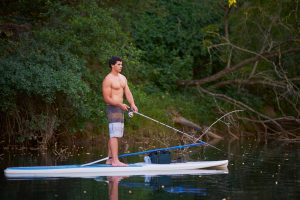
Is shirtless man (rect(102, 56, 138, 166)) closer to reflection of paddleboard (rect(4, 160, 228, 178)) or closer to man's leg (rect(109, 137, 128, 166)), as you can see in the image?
man's leg (rect(109, 137, 128, 166))

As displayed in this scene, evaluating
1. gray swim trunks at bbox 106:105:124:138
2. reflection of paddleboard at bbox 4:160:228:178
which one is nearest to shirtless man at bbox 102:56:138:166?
gray swim trunks at bbox 106:105:124:138

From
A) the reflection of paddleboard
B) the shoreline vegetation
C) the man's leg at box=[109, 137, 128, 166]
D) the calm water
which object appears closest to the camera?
the calm water

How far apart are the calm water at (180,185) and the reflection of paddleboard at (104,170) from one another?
57cm

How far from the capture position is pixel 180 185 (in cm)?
1200

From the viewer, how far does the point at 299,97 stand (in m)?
24.6

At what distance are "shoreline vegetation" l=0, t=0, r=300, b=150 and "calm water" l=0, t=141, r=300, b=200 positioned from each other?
3051 mm

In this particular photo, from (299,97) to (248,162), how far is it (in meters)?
9.23

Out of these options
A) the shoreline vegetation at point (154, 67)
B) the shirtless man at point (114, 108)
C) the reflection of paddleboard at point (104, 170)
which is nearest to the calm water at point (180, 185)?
the reflection of paddleboard at point (104, 170)

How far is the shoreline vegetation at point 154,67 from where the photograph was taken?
19.4m

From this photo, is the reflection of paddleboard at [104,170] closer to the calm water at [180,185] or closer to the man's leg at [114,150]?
the man's leg at [114,150]

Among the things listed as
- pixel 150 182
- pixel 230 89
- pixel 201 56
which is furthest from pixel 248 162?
pixel 201 56

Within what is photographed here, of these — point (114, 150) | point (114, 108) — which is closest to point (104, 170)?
point (114, 150)

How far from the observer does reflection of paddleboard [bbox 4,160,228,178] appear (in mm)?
13539

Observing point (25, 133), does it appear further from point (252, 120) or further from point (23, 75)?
point (252, 120)
